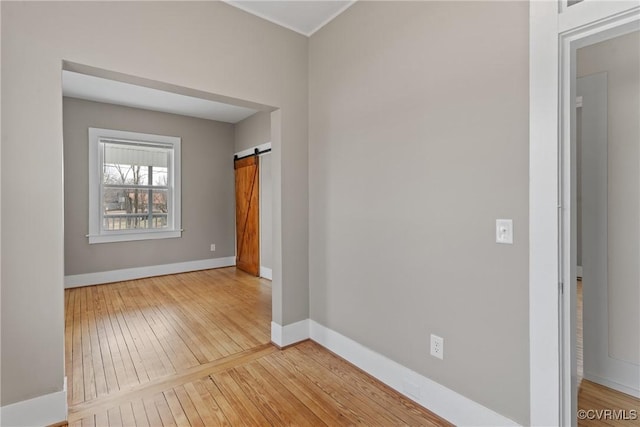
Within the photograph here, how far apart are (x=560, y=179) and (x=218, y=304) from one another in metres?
3.61

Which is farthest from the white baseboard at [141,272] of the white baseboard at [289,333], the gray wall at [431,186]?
the gray wall at [431,186]

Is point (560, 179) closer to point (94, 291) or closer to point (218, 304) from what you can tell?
point (218, 304)

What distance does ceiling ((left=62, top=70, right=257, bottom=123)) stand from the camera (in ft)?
13.0

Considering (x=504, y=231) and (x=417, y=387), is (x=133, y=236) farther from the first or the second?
(x=504, y=231)

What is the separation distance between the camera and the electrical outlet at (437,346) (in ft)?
6.10

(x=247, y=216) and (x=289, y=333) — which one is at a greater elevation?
(x=247, y=216)

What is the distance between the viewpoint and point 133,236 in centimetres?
511

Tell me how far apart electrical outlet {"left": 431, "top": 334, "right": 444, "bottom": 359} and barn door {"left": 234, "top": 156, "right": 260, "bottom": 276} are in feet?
12.5

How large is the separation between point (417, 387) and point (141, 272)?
4.74 meters

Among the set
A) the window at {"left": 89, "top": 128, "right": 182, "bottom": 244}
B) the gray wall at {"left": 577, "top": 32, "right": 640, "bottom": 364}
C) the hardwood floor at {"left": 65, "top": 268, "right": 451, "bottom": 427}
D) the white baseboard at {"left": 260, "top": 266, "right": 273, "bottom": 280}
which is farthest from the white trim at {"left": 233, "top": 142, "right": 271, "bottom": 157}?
the gray wall at {"left": 577, "top": 32, "right": 640, "bottom": 364}

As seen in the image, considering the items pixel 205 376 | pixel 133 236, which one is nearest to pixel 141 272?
pixel 133 236

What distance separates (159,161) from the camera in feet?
17.7

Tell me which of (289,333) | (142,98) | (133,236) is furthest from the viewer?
(133,236)

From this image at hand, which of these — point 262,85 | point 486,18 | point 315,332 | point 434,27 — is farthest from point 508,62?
point 315,332
